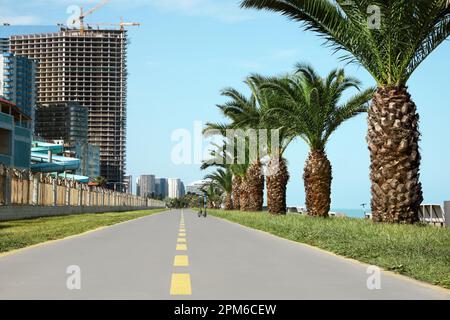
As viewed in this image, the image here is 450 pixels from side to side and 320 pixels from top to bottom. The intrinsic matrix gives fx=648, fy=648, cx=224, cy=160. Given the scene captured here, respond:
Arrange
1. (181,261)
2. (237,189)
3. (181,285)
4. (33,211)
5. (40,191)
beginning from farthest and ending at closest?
(237,189)
(40,191)
(33,211)
(181,261)
(181,285)

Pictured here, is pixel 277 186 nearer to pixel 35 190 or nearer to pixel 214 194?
pixel 35 190

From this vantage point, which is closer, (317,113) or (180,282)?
(180,282)

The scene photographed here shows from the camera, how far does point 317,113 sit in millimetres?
30359

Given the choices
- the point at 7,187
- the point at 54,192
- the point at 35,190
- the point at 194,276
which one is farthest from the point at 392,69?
the point at 54,192

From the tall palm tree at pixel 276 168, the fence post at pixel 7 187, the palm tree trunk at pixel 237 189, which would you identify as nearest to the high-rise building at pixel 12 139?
the palm tree trunk at pixel 237 189

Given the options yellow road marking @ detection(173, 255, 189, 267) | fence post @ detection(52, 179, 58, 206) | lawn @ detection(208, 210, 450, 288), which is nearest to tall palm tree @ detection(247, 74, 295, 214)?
fence post @ detection(52, 179, 58, 206)

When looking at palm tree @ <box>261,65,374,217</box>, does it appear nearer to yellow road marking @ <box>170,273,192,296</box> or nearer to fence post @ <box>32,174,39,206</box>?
fence post @ <box>32,174,39,206</box>

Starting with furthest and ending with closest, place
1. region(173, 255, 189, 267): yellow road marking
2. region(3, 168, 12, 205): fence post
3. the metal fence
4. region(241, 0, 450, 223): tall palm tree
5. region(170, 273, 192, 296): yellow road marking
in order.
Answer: the metal fence < region(3, 168, 12, 205): fence post < region(241, 0, 450, 223): tall palm tree < region(173, 255, 189, 267): yellow road marking < region(170, 273, 192, 296): yellow road marking

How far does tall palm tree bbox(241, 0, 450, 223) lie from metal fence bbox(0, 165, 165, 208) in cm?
1992

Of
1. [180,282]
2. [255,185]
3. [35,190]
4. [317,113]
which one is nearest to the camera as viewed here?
[180,282]

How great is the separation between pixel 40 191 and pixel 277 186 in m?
15.5

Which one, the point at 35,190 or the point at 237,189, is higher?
the point at 237,189

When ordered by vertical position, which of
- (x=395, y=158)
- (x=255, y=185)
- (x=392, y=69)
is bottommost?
(x=395, y=158)

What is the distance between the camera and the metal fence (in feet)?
114
